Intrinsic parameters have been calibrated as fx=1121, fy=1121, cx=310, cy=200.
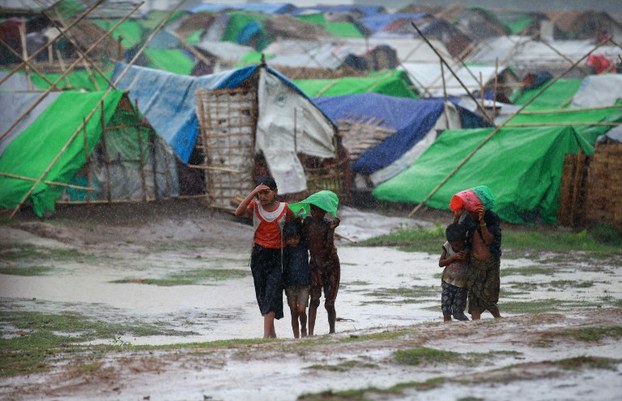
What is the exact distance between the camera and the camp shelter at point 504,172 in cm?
1744

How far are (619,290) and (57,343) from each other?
575 centimetres

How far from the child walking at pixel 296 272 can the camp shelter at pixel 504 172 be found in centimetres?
971

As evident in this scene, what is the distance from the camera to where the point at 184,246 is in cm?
1564

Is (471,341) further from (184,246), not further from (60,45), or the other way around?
(60,45)

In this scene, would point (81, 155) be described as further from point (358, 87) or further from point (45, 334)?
point (358, 87)

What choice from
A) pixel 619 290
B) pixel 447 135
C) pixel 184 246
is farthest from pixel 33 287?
pixel 447 135

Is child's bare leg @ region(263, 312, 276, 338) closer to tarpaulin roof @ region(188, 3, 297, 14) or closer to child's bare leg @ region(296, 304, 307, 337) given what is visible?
child's bare leg @ region(296, 304, 307, 337)

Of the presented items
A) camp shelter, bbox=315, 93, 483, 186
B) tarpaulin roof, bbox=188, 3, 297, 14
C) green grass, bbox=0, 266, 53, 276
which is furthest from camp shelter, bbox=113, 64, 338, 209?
tarpaulin roof, bbox=188, 3, 297, 14

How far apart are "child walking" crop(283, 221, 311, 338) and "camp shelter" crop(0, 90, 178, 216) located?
9.14 metres

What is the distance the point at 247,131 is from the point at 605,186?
5645mm

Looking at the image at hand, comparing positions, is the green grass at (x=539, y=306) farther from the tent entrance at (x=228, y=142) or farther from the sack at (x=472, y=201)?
the tent entrance at (x=228, y=142)

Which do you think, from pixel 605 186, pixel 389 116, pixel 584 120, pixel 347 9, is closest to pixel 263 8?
pixel 347 9

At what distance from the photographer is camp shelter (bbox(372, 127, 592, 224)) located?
17.4 m

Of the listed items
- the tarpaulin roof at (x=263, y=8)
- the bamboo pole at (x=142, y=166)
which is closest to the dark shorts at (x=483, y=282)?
the bamboo pole at (x=142, y=166)
